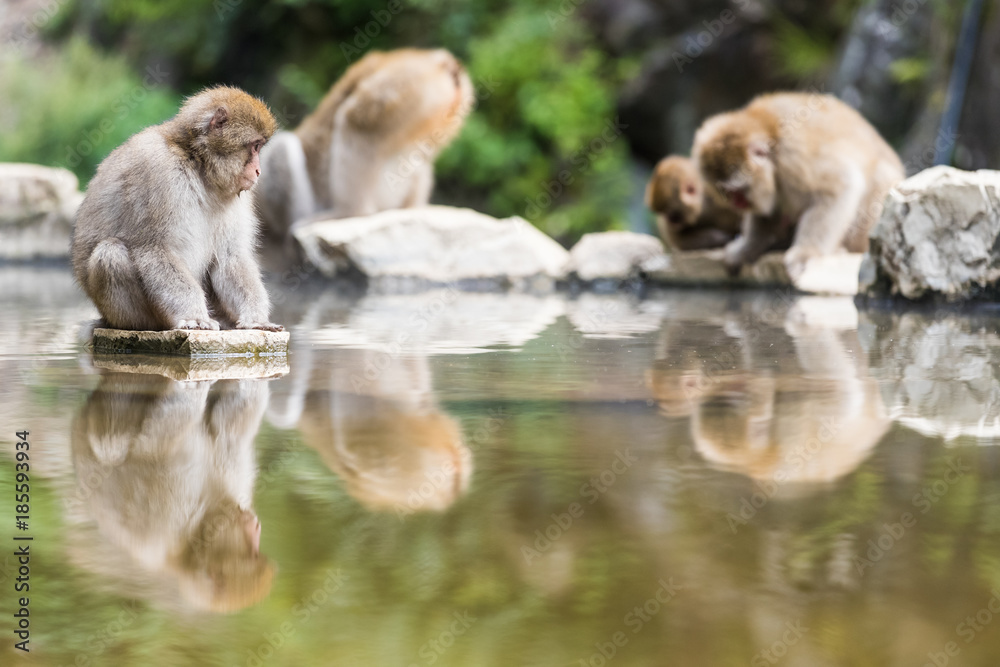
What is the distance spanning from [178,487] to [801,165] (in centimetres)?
633

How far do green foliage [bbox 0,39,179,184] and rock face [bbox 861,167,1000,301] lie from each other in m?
12.2

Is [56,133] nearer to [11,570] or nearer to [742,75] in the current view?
[742,75]

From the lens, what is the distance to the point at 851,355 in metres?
4.80

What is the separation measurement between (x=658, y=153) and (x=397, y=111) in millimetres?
6275

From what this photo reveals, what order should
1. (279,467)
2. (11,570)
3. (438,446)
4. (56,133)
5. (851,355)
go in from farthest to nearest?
(56,133) → (851,355) → (438,446) → (279,467) → (11,570)

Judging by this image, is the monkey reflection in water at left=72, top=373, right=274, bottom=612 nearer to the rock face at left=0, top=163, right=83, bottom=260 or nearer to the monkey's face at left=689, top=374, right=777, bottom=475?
the monkey's face at left=689, top=374, right=777, bottom=475

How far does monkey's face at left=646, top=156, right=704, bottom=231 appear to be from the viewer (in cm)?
912

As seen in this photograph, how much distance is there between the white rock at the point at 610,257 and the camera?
32.2ft

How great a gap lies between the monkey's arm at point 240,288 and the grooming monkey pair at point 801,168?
13.6 feet

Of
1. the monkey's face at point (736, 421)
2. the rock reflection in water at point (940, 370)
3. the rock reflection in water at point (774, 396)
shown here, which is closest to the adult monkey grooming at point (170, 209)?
the rock reflection in water at point (774, 396)

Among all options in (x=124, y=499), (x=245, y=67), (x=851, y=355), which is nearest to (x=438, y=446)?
(x=124, y=499)

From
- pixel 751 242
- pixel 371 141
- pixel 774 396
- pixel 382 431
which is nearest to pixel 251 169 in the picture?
pixel 382 431

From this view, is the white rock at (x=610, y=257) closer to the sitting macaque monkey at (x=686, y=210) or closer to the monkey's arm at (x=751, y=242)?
the sitting macaque monkey at (x=686, y=210)

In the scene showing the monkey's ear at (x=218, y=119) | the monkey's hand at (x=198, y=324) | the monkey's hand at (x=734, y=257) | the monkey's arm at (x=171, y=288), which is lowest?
the monkey's hand at (x=734, y=257)
